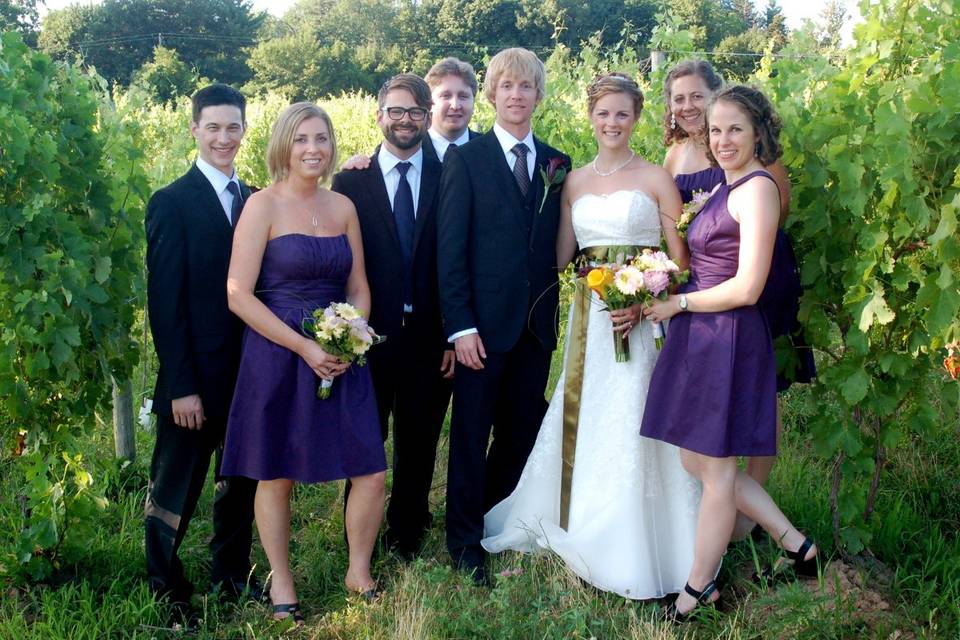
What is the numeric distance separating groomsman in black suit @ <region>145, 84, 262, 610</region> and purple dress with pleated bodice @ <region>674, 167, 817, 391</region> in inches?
80.0

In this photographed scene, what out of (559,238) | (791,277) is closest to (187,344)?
(559,238)

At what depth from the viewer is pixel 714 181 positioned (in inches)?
160

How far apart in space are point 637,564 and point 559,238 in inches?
59.3

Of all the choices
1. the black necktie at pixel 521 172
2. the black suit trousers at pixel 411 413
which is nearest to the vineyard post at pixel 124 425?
the black suit trousers at pixel 411 413

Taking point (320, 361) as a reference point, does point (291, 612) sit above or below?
below

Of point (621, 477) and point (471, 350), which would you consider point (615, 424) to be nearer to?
point (621, 477)

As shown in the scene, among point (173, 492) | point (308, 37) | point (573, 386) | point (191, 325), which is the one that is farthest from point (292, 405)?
point (308, 37)

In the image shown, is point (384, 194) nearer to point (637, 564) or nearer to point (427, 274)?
point (427, 274)

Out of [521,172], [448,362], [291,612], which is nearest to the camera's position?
[291,612]

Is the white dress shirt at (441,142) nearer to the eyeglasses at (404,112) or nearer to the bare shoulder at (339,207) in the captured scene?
the eyeglasses at (404,112)

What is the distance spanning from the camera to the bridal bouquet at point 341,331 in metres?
3.56

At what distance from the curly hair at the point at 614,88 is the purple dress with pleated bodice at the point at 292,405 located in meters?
1.30

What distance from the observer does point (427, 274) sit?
4.29 m

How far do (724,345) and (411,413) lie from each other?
62.2 inches
